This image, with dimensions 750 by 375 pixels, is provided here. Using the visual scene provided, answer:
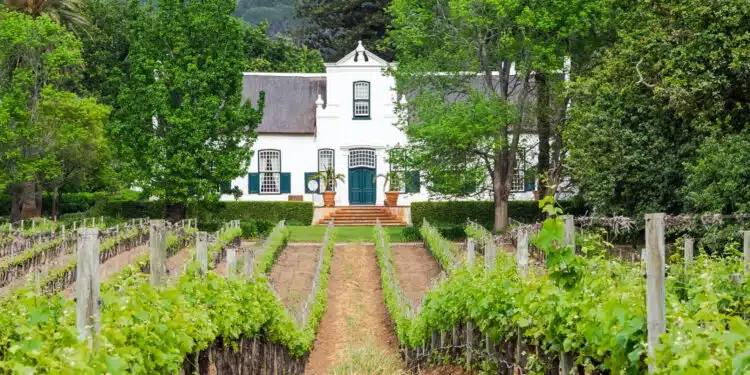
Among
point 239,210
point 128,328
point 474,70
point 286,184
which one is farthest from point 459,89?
point 128,328

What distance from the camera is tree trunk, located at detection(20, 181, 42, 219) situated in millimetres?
40250

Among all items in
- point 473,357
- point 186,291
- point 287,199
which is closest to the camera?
point 186,291

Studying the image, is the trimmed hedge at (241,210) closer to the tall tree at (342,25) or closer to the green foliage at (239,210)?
Result: the green foliage at (239,210)

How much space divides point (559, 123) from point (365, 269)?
35.5 ft

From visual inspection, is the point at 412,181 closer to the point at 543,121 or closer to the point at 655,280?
the point at 543,121

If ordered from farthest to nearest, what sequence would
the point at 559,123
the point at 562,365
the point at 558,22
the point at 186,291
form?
1. the point at 559,123
2. the point at 558,22
3. the point at 186,291
4. the point at 562,365

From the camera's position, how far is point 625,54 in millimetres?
26547

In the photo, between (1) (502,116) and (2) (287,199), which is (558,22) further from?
(2) (287,199)

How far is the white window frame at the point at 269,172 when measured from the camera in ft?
150

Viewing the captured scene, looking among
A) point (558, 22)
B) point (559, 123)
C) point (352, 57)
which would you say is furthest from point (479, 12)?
point (352, 57)

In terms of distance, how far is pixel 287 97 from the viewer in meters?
47.6

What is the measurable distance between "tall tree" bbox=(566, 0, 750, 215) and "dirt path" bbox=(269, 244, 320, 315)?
7864 mm

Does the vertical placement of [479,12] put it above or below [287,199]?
above

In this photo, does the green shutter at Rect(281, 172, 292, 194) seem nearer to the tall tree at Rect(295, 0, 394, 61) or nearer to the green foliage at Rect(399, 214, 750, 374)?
the tall tree at Rect(295, 0, 394, 61)
